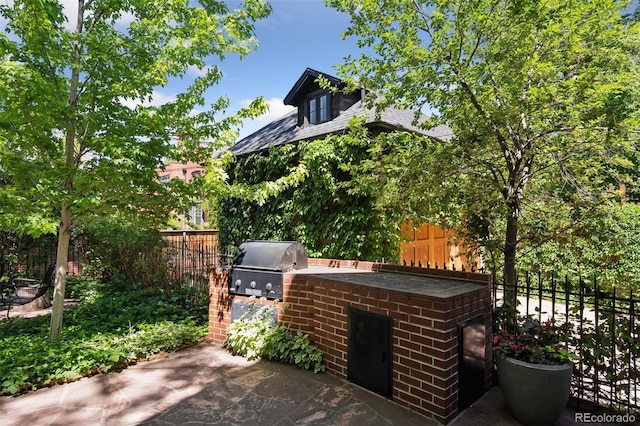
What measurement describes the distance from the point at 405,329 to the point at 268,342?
1.98 m

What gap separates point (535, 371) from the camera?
287cm

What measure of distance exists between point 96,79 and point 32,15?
82 centimetres

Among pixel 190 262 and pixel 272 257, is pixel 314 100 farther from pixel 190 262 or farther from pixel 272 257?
pixel 272 257

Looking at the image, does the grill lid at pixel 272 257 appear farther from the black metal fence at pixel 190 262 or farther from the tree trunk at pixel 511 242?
the tree trunk at pixel 511 242

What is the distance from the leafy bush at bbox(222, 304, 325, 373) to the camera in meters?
4.11

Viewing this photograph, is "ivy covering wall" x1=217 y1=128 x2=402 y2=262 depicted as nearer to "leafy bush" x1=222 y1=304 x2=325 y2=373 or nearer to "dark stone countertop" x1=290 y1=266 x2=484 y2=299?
"dark stone countertop" x1=290 y1=266 x2=484 y2=299

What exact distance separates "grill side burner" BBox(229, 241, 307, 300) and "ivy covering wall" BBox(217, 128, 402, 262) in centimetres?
212

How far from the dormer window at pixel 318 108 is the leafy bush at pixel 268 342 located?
21.7 ft

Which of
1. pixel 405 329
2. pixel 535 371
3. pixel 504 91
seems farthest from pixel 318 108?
pixel 535 371

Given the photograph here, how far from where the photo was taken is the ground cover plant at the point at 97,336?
3.81m

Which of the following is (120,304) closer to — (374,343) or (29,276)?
(29,276)

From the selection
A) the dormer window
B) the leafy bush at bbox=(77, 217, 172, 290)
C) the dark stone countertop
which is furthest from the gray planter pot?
the dormer window

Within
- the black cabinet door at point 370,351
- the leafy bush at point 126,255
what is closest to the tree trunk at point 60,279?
the leafy bush at point 126,255

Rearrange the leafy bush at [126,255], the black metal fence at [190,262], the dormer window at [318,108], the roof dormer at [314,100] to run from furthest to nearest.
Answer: the dormer window at [318,108], the roof dormer at [314,100], the leafy bush at [126,255], the black metal fence at [190,262]
